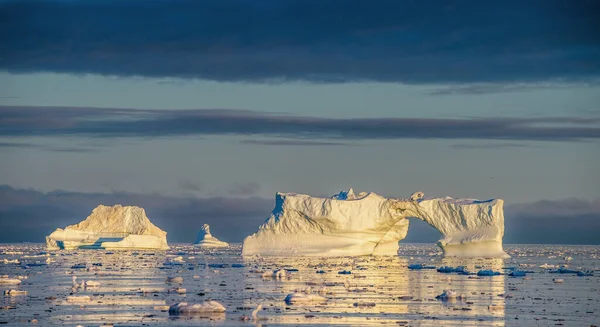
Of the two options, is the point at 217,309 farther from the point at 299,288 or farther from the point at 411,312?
the point at 299,288

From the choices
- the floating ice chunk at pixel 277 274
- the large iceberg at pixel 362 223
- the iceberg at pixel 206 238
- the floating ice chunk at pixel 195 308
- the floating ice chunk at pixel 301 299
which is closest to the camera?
the floating ice chunk at pixel 195 308

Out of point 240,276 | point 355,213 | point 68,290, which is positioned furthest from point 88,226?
point 68,290

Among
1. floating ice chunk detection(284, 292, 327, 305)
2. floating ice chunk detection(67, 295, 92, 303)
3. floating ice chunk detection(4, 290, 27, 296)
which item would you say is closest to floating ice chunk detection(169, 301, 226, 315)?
floating ice chunk detection(284, 292, 327, 305)

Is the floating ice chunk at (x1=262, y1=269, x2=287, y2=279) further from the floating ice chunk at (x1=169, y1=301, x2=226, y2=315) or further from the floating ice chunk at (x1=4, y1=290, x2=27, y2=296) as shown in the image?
the floating ice chunk at (x1=169, y1=301, x2=226, y2=315)

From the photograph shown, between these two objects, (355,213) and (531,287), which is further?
(355,213)

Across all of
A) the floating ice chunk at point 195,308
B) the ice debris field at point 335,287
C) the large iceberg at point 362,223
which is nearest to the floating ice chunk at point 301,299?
the ice debris field at point 335,287

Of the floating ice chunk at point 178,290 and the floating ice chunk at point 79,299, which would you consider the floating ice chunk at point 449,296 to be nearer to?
the floating ice chunk at point 178,290
